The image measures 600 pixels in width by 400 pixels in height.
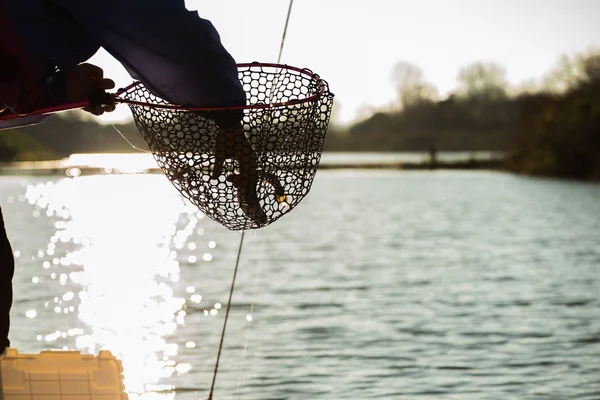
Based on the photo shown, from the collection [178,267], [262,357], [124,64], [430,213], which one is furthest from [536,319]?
[430,213]

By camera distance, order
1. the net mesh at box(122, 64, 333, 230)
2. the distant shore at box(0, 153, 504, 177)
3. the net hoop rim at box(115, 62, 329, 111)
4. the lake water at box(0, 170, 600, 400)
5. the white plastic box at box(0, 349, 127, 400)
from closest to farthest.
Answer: the net hoop rim at box(115, 62, 329, 111) < the net mesh at box(122, 64, 333, 230) < the white plastic box at box(0, 349, 127, 400) < the lake water at box(0, 170, 600, 400) < the distant shore at box(0, 153, 504, 177)

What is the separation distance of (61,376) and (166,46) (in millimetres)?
1354

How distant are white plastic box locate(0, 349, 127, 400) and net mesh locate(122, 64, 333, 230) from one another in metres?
0.68

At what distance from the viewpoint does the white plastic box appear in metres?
2.98

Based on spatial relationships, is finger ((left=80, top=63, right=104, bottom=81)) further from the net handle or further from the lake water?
the lake water

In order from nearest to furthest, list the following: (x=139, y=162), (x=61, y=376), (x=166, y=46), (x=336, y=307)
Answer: (x=166, y=46)
(x=61, y=376)
(x=336, y=307)
(x=139, y=162)

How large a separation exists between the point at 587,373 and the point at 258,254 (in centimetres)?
1315

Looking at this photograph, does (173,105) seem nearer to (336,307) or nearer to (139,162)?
(336,307)

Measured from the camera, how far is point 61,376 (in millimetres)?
3076

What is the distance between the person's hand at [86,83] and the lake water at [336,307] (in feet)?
19.8

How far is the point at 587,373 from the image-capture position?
9.48 m

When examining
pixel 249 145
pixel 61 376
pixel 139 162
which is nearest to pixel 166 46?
pixel 249 145

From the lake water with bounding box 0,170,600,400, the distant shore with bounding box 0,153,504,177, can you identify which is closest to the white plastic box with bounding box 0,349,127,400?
the lake water with bounding box 0,170,600,400

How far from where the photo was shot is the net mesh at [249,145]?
241cm
